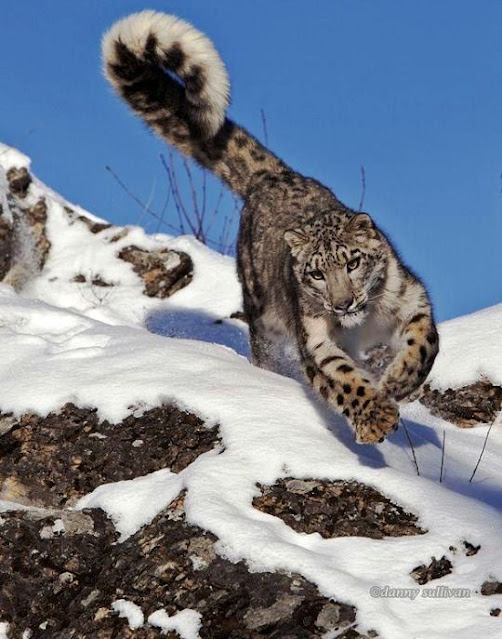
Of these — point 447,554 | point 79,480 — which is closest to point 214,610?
Answer: point 447,554

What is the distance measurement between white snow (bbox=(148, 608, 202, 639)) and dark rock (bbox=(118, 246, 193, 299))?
6338 mm

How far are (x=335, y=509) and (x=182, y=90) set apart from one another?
14.2ft

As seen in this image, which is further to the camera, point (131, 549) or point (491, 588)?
point (131, 549)

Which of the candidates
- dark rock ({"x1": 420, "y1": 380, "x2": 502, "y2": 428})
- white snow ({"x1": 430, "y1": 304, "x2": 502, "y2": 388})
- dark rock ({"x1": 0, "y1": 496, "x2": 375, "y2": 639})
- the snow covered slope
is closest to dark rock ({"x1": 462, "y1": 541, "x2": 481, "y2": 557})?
the snow covered slope

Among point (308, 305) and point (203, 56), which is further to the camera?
point (203, 56)

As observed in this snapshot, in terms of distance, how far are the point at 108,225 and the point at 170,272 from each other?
3.91 feet


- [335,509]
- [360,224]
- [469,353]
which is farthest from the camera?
[469,353]

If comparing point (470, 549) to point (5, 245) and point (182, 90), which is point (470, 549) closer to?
point (182, 90)

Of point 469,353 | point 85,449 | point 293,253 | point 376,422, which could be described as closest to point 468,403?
point 469,353

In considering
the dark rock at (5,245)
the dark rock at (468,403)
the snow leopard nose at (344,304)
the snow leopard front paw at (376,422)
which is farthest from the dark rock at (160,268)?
the snow leopard front paw at (376,422)

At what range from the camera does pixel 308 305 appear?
225 inches

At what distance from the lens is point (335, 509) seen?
4.15 meters

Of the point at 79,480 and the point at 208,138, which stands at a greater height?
the point at 208,138

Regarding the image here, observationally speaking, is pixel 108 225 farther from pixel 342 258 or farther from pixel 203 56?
pixel 342 258
